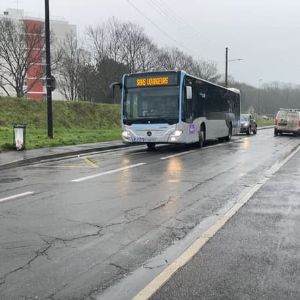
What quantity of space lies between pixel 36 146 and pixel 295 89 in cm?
10651

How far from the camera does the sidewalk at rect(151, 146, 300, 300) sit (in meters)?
4.95

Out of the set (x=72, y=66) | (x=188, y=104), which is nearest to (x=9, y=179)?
(x=188, y=104)

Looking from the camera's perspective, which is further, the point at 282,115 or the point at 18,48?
the point at 18,48

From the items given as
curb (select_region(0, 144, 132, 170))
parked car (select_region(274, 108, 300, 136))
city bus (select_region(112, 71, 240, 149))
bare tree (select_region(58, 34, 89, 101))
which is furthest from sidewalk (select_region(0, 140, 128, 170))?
bare tree (select_region(58, 34, 89, 101))

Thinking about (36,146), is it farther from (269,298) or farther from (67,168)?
(269,298)

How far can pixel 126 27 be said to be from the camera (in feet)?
257

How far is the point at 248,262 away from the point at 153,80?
17078mm

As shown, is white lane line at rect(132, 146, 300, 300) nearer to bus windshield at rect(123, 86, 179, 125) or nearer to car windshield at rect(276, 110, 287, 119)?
bus windshield at rect(123, 86, 179, 125)

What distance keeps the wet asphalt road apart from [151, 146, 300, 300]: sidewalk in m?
0.55

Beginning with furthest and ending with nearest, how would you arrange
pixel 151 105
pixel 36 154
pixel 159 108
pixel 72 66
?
1. pixel 72 66
2. pixel 151 105
3. pixel 159 108
4. pixel 36 154

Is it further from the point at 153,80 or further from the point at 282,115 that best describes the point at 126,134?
the point at 282,115

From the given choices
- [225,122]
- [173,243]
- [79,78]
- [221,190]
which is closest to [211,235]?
[173,243]

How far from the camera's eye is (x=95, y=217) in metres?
8.38

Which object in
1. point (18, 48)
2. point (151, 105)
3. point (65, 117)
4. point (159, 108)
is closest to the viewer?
point (159, 108)
